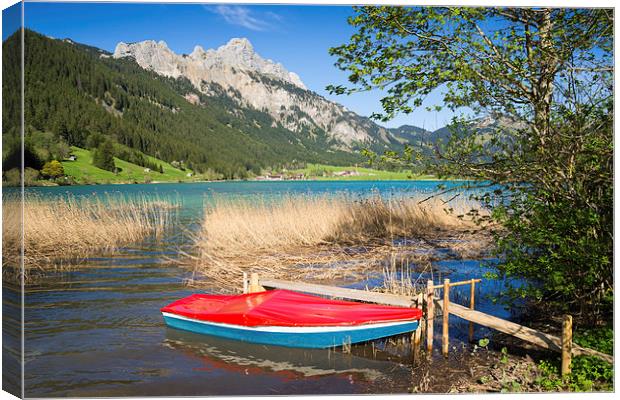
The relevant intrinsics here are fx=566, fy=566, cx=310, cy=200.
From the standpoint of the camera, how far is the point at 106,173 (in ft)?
133

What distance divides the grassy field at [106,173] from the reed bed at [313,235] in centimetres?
2421

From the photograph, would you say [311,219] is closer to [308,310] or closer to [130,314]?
[130,314]

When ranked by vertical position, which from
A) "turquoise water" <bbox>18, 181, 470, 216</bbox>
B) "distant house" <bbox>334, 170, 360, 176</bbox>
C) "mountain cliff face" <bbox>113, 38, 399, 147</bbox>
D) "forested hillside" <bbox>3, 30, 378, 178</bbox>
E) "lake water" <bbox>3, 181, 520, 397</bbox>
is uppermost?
"mountain cliff face" <bbox>113, 38, 399, 147</bbox>

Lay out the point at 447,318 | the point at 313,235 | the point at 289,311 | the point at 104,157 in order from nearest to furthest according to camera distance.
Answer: the point at 447,318
the point at 289,311
the point at 313,235
the point at 104,157

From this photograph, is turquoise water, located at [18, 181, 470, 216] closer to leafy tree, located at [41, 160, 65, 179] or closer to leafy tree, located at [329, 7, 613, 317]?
leafy tree, located at [41, 160, 65, 179]

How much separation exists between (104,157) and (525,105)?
42226 millimetres

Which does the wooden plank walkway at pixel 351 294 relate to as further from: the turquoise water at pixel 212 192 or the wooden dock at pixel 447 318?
the turquoise water at pixel 212 192

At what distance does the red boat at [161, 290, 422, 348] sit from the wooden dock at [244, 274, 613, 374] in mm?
178

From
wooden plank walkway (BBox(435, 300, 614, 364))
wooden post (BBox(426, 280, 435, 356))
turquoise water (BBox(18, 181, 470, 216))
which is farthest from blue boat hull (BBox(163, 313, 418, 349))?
turquoise water (BBox(18, 181, 470, 216))


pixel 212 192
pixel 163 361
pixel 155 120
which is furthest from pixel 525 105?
pixel 155 120

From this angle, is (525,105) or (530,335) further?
(525,105)

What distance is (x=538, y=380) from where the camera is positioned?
4.77 m

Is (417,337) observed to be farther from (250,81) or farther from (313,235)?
(250,81)

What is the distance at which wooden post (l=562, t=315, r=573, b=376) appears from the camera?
4.52 metres
